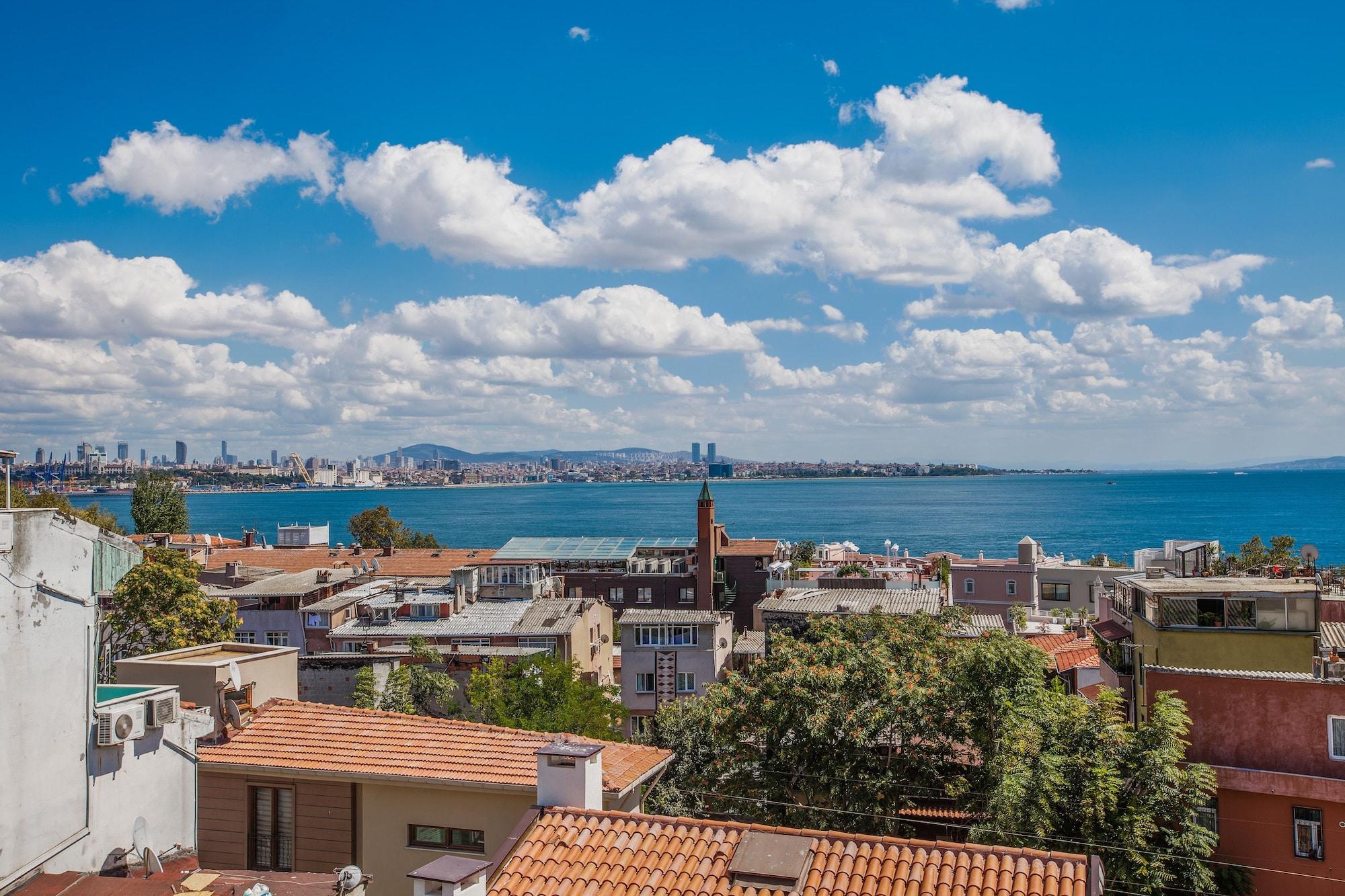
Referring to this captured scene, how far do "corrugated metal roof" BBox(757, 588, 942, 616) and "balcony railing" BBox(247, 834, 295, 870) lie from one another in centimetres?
2789

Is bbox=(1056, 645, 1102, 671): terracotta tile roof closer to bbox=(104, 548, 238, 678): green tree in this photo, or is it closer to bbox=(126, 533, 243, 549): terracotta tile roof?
bbox=(104, 548, 238, 678): green tree

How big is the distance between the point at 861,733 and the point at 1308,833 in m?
7.36

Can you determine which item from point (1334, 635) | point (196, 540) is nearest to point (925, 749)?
point (1334, 635)

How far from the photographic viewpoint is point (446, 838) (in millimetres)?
12719

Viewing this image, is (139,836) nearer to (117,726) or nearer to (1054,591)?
(117,726)

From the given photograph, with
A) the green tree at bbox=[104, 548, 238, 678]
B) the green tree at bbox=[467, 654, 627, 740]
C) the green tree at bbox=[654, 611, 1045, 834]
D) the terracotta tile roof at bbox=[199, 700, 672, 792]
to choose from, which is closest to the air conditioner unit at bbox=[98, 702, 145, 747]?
the terracotta tile roof at bbox=[199, 700, 672, 792]

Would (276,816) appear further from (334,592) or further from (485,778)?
(334,592)

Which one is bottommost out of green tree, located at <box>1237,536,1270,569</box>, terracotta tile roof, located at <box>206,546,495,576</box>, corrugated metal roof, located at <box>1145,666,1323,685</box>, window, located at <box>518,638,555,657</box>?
window, located at <box>518,638,555,657</box>

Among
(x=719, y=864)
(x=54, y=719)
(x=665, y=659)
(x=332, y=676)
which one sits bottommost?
(x=665, y=659)

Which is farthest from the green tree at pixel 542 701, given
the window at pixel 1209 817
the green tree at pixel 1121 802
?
the window at pixel 1209 817

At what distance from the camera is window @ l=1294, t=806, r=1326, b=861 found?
16.1 m

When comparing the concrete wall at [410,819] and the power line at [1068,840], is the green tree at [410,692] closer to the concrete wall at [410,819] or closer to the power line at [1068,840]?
the power line at [1068,840]

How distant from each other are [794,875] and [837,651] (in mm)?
12095

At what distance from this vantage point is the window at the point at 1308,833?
16.1 metres
